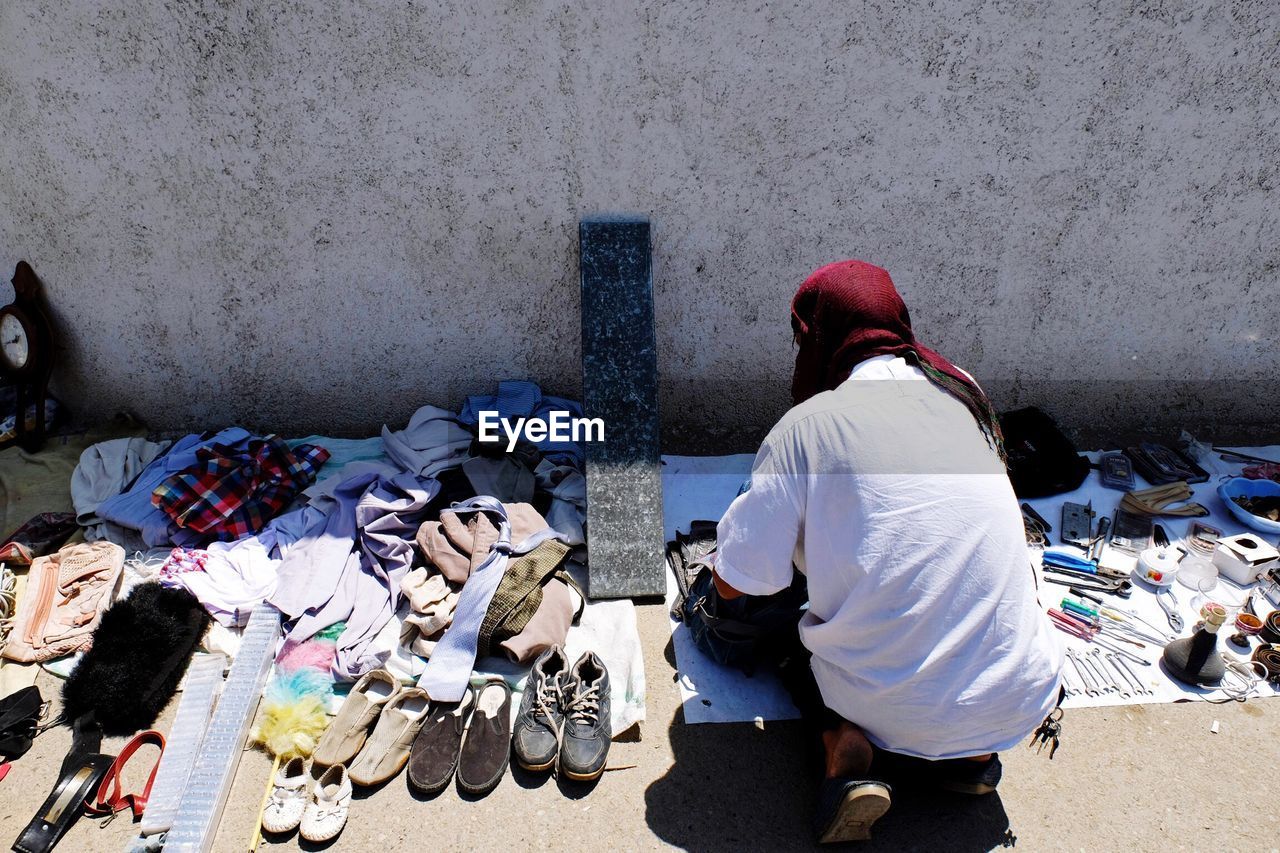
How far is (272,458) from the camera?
3480 millimetres

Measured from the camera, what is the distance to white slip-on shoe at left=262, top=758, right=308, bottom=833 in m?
2.21

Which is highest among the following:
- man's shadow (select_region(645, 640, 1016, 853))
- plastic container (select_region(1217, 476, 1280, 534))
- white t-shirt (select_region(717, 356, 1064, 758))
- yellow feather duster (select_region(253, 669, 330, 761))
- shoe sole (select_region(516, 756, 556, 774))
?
white t-shirt (select_region(717, 356, 1064, 758))

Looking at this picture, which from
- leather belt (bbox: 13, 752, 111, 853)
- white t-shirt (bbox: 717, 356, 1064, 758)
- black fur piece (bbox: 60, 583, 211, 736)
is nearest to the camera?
white t-shirt (bbox: 717, 356, 1064, 758)

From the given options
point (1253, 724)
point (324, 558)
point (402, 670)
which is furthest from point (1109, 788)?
point (324, 558)

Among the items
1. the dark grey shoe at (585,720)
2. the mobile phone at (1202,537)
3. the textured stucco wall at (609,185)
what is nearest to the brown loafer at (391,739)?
the dark grey shoe at (585,720)

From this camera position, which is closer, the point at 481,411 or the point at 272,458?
the point at 272,458

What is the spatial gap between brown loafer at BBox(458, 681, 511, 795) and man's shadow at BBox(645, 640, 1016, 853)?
52 cm

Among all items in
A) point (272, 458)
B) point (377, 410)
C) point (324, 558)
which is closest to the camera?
point (324, 558)

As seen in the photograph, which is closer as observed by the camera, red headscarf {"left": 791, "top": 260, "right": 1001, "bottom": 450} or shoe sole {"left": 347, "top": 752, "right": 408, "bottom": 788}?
red headscarf {"left": 791, "top": 260, "right": 1001, "bottom": 450}

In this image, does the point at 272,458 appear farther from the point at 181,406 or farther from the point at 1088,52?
the point at 1088,52

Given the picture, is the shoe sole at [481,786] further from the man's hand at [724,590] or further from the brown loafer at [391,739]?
the man's hand at [724,590]

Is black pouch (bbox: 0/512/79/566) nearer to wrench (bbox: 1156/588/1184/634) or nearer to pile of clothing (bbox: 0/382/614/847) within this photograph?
pile of clothing (bbox: 0/382/614/847)

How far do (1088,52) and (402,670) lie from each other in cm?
407

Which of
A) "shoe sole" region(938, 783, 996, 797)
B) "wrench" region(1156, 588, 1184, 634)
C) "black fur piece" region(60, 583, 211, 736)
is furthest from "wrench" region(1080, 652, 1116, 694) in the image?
"black fur piece" region(60, 583, 211, 736)
